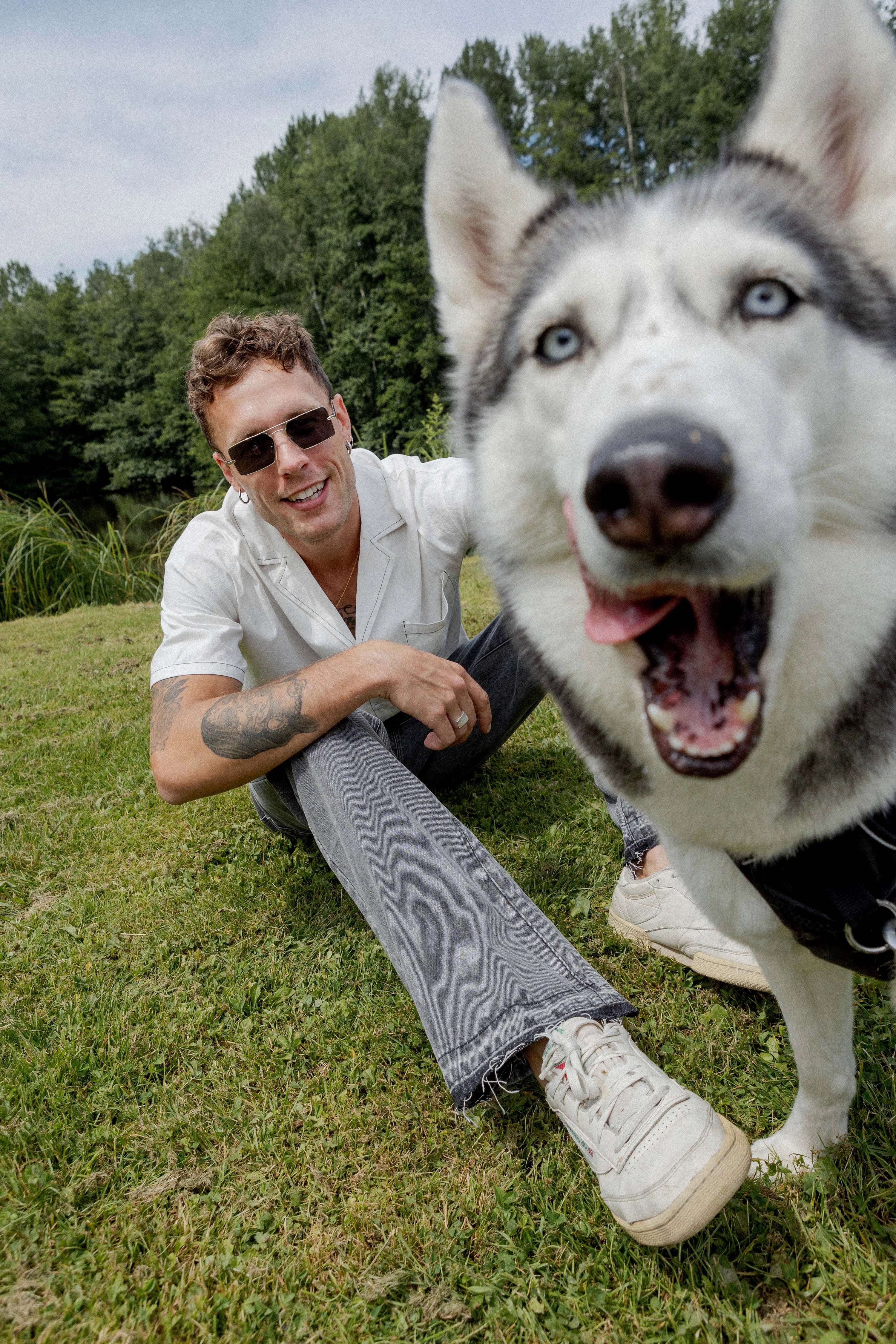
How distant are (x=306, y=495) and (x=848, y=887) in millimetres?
2339

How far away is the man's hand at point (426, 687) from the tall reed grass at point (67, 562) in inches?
322

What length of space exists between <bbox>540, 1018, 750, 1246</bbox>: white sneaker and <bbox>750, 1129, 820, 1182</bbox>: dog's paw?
0.12m

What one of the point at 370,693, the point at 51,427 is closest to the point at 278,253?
the point at 51,427

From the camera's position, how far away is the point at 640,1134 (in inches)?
67.9

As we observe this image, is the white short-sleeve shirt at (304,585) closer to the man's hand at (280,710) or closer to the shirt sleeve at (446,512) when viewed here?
the shirt sleeve at (446,512)

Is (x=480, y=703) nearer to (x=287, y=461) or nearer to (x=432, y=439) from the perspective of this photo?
(x=287, y=461)

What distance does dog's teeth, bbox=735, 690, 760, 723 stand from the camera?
3.74ft

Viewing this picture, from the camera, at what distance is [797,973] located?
1698 mm

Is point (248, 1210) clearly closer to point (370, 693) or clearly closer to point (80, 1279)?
point (80, 1279)

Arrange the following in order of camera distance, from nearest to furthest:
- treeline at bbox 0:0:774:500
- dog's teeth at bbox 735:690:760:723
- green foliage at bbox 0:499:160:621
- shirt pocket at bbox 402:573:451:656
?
dog's teeth at bbox 735:690:760:723 → shirt pocket at bbox 402:573:451:656 → green foliage at bbox 0:499:160:621 → treeline at bbox 0:0:774:500

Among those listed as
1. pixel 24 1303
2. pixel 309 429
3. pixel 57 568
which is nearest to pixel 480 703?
pixel 309 429

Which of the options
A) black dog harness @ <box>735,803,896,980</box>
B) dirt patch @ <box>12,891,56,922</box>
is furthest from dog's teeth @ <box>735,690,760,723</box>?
dirt patch @ <box>12,891,56,922</box>

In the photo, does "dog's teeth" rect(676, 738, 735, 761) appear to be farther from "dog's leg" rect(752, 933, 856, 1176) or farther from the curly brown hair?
the curly brown hair

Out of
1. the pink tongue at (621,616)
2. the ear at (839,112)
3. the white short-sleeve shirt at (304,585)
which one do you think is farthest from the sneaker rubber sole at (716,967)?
the ear at (839,112)
